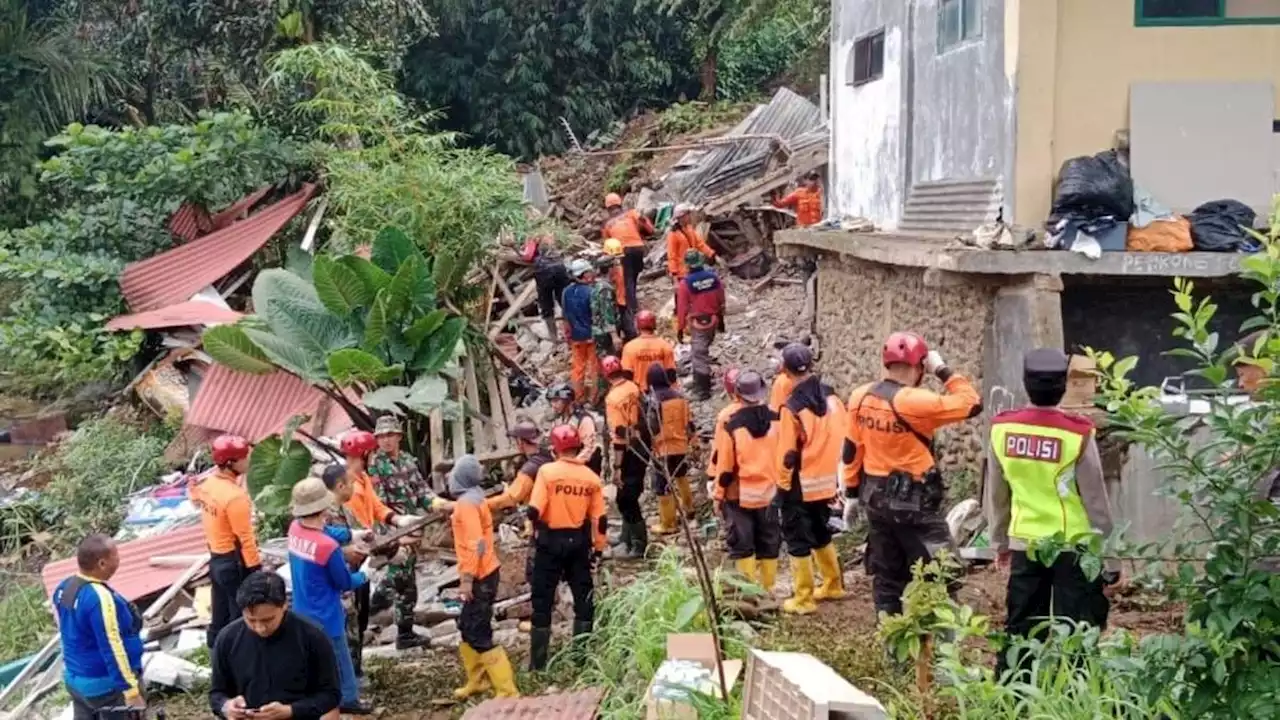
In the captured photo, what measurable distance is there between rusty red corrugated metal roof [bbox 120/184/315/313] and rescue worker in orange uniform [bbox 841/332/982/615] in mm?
10915

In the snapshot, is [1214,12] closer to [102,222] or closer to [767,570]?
[767,570]

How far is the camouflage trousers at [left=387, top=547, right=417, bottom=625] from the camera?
8930 millimetres

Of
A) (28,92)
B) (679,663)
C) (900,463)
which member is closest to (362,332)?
(900,463)

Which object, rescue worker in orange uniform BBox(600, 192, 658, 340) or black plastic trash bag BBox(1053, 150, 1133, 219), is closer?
black plastic trash bag BBox(1053, 150, 1133, 219)

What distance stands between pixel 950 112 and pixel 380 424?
507cm

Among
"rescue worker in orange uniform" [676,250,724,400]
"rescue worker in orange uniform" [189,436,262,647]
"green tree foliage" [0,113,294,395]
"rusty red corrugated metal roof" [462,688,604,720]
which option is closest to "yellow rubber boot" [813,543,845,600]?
"rusty red corrugated metal roof" [462,688,604,720]

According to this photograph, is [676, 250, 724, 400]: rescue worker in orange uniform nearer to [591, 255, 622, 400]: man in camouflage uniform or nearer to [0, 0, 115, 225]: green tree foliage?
[591, 255, 622, 400]: man in camouflage uniform

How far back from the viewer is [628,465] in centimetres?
1029

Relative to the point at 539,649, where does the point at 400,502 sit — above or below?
above

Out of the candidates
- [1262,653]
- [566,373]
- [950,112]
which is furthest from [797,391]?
[566,373]

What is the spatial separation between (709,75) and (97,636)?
22.2 metres

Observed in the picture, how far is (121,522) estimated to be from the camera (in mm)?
12828

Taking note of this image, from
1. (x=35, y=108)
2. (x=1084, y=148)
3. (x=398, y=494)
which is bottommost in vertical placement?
(x=398, y=494)

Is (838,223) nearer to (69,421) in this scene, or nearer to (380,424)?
(380,424)
